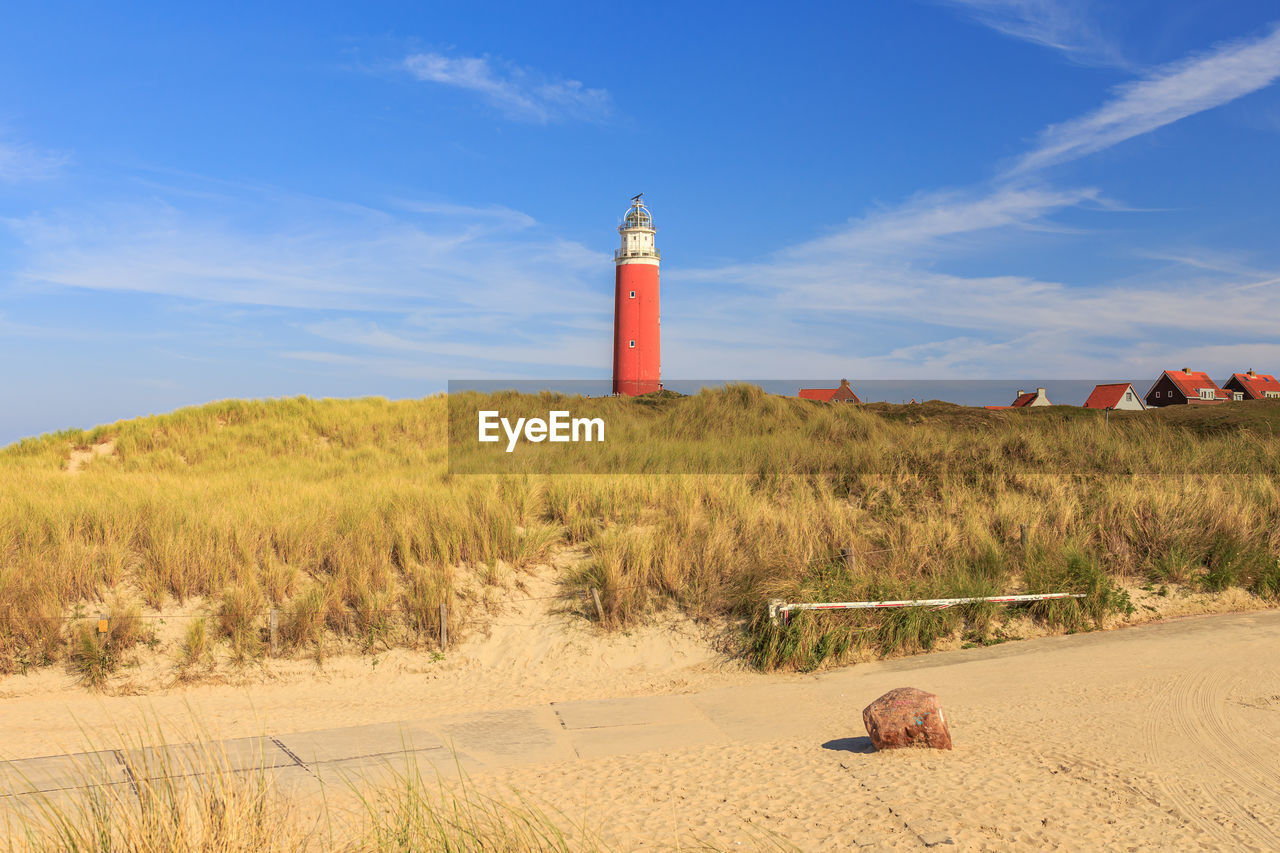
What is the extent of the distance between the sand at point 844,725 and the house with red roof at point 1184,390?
5248cm

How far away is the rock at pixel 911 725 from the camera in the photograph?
6660 millimetres

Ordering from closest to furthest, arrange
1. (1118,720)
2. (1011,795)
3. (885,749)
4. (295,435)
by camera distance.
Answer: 1. (1011,795)
2. (885,749)
3. (1118,720)
4. (295,435)

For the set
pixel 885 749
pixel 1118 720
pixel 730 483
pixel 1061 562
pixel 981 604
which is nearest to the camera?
pixel 885 749

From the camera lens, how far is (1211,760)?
20.7 ft

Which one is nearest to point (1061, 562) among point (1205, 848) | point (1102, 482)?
point (1102, 482)

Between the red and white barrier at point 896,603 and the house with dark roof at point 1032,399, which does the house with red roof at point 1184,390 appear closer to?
the house with dark roof at point 1032,399

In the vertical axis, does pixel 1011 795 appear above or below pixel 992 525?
below

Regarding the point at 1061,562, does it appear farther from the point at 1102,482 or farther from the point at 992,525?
the point at 1102,482

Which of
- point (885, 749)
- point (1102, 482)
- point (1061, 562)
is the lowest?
point (885, 749)

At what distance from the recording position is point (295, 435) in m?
22.5

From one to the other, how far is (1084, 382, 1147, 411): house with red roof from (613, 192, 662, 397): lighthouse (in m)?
26.0

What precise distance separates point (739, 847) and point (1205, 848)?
2.76 meters

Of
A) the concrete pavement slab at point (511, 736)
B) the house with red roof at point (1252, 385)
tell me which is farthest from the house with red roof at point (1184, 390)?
the concrete pavement slab at point (511, 736)

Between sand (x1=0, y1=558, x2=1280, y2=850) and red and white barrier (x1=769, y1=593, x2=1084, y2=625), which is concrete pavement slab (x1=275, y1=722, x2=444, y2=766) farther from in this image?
red and white barrier (x1=769, y1=593, x2=1084, y2=625)
